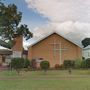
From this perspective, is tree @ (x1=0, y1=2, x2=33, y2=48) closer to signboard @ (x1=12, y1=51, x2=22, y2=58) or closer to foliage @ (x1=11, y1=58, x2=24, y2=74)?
signboard @ (x1=12, y1=51, x2=22, y2=58)

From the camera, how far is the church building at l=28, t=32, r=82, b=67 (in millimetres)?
61906

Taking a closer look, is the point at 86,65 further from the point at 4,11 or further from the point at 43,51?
the point at 4,11

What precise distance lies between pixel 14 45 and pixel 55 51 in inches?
330

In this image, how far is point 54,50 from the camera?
61.8 m

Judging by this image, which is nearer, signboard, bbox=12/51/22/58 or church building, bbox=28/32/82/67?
signboard, bbox=12/51/22/58

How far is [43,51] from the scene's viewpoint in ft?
204

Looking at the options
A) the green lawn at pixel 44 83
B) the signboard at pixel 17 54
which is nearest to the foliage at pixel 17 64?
the signboard at pixel 17 54

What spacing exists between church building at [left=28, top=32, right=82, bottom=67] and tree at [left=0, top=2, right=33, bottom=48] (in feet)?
20.5

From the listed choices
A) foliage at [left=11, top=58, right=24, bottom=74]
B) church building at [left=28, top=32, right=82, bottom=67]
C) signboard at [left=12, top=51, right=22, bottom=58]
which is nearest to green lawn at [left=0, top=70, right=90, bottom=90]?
foliage at [left=11, top=58, right=24, bottom=74]

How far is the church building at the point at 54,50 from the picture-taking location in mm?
61906

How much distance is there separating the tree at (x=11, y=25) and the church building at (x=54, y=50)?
20.5 ft

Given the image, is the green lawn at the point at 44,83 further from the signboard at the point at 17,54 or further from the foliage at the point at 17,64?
the signboard at the point at 17,54

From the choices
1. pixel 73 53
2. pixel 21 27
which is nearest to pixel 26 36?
pixel 21 27

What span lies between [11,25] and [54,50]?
10.1 m
